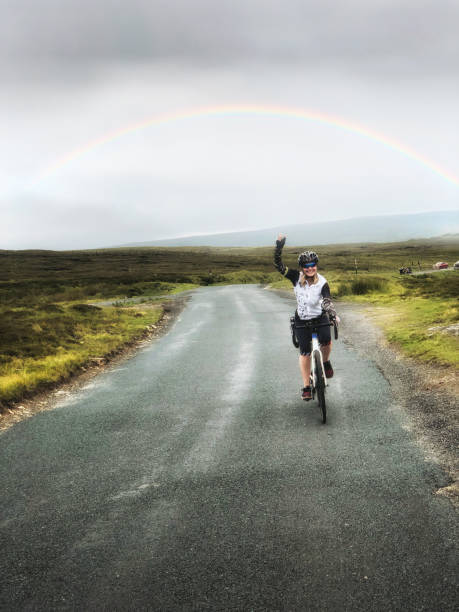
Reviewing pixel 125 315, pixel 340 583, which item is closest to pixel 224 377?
pixel 340 583

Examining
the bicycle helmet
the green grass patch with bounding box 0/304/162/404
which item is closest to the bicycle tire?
the bicycle helmet

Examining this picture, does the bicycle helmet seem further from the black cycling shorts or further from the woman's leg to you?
the woman's leg

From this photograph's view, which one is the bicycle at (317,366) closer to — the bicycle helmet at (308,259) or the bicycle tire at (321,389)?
the bicycle tire at (321,389)

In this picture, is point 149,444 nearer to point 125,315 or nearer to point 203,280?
point 125,315

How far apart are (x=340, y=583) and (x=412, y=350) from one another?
34.2 feet

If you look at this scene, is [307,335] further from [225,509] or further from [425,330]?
[425,330]

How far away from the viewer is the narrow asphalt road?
3.65m

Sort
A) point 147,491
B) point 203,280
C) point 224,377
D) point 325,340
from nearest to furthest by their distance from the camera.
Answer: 1. point 147,491
2. point 325,340
3. point 224,377
4. point 203,280

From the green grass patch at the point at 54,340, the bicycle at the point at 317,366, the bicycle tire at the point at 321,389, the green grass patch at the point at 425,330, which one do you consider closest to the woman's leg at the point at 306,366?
the bicycle at the point at 317,366

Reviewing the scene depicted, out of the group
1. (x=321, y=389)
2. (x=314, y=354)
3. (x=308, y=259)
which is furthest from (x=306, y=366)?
(x=308, y=259)

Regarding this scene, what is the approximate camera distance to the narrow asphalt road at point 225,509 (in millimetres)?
3654

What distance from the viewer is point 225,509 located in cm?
489

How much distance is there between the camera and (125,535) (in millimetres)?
4539

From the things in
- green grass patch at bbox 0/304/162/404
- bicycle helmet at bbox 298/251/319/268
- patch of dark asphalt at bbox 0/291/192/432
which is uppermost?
bicycle helmet at bbox 298/251/319/268
